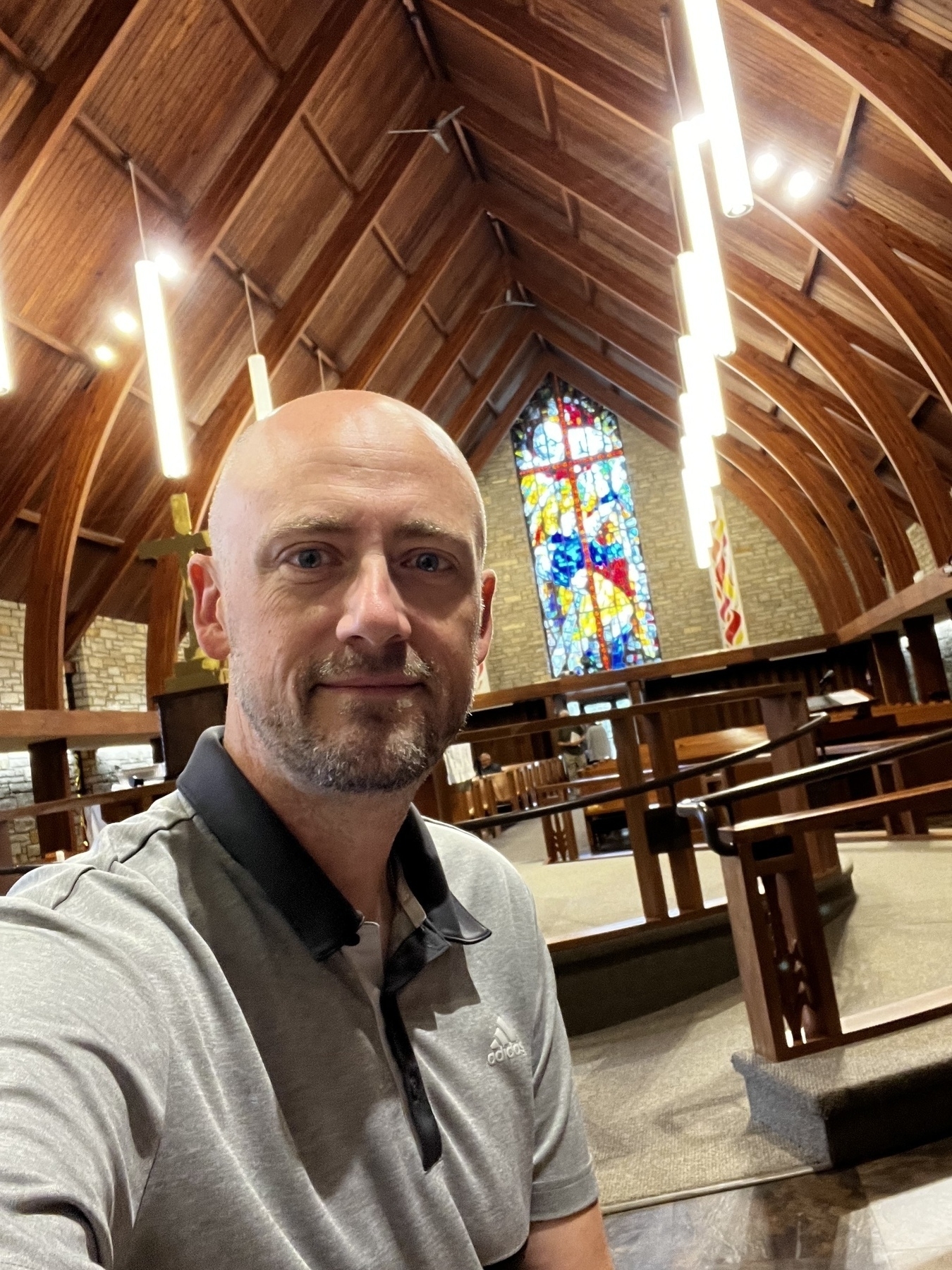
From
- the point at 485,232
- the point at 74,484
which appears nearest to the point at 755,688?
the point at 74,484

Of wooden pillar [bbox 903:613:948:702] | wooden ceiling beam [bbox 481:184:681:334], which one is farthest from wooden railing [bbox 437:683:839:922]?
wooden pillar [bbox 903:613:948:702]

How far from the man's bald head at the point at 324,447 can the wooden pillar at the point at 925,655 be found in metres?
12.1

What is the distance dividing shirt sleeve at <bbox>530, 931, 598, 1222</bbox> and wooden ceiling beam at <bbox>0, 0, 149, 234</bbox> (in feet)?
22.3

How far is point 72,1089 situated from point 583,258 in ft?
40.4

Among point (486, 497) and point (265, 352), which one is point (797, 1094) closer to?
point (265, 352)

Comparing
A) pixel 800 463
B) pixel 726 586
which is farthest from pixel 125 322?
pixel 800 463

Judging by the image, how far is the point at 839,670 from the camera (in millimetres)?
13922

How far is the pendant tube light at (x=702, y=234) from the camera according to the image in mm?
4438

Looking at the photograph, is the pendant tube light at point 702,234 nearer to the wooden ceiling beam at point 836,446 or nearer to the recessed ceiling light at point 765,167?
the recessed ceiling light at point 765,167

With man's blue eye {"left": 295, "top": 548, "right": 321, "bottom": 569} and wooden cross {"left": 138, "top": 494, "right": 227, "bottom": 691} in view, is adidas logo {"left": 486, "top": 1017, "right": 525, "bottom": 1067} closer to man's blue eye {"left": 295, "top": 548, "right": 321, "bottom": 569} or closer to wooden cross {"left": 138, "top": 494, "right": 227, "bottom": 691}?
man's blue eye {"left": 295, "top": 548, "right": 321, "bottom": 569}

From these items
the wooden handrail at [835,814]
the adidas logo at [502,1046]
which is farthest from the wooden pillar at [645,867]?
the adidas logo at [502,1046]

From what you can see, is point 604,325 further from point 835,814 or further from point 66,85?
point 835,814

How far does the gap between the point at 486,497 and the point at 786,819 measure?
15365 mm

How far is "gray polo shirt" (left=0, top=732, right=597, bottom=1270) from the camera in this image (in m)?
0.67
